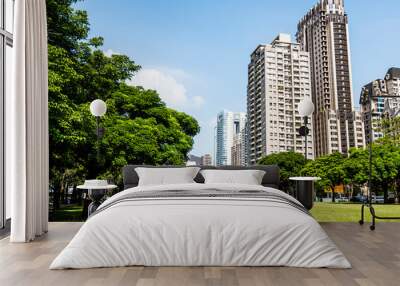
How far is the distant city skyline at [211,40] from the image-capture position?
8.73 m

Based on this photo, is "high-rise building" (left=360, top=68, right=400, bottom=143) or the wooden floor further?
"high-rise building" (left=360, top=68, right=400, bottom=143)

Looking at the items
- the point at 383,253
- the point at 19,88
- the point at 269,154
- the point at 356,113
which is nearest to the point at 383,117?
the point at 356,113

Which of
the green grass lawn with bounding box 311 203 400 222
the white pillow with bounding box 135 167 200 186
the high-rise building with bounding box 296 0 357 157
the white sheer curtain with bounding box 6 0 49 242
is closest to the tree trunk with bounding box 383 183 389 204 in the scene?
the green grass lawn with bounding box 311 203 400 222

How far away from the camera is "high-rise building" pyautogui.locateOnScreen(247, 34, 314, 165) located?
8734 millimetres

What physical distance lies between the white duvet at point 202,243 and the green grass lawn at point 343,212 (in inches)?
162

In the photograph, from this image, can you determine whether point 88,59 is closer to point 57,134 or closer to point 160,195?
point 57,134

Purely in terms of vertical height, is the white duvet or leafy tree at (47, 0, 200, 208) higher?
leafy tree at (47, 0, 200, 208)

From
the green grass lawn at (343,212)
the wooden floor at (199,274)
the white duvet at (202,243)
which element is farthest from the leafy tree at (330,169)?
the white duvet at (202,243)

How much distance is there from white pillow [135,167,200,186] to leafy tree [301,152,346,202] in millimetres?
4535

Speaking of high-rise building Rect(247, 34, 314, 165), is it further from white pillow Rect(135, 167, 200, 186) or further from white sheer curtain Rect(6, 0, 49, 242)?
white sheer curtain Rect(6, 0, 49, 242)

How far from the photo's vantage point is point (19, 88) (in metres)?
4.01

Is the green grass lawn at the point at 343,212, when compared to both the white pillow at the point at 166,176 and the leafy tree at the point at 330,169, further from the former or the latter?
the white pillow at the point at 166,176

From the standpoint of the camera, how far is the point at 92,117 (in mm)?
8758

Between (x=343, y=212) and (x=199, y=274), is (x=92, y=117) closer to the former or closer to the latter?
(x=343, y=212)
